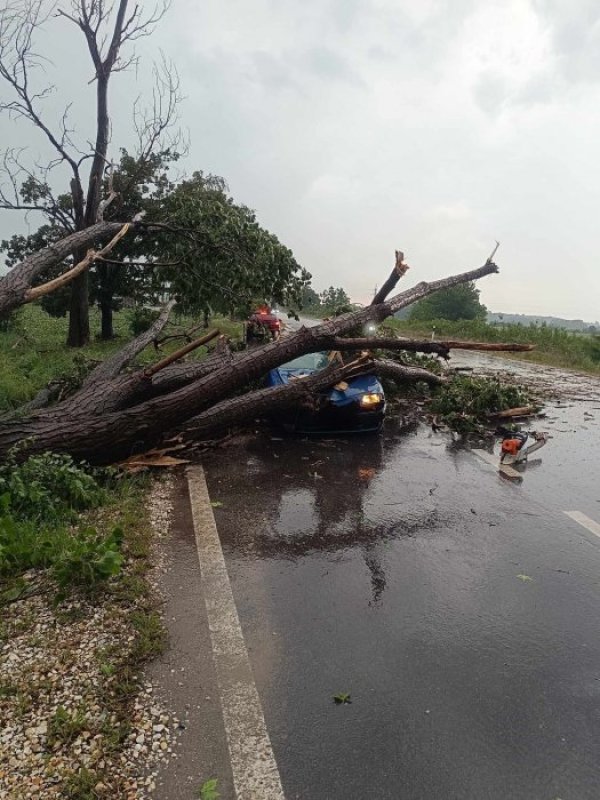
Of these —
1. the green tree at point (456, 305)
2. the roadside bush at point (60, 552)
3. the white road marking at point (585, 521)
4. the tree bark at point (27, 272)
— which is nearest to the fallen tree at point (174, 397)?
the tree bark at point (27, 272)

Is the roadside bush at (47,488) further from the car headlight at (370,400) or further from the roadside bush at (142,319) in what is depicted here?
the roadside bush at (142,319)

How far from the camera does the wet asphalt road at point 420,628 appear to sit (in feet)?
7.51

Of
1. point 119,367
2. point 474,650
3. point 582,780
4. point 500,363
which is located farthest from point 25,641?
point 500,363

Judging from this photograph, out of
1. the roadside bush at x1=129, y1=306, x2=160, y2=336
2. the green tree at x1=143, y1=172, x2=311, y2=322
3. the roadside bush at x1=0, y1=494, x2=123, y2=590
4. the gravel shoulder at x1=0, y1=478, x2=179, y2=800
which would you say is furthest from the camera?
the roadside bush at x1=129, y1=306, x2=160, y2=336

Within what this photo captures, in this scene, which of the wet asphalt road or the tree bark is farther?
the tree bark

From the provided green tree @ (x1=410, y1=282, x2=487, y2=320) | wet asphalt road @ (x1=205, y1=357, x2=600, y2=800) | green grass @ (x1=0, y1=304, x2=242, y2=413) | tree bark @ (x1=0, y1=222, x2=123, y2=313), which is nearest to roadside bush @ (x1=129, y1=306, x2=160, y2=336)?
green grass @ (x1=0, y1=304, x2=242, y2=413)

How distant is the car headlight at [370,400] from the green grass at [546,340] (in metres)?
10.2

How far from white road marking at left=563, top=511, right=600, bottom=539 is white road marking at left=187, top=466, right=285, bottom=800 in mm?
3327

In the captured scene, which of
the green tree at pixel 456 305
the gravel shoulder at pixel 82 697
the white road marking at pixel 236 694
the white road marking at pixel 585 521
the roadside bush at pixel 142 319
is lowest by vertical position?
the white road marking at pixel 236 694

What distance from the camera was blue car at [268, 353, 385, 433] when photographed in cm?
754

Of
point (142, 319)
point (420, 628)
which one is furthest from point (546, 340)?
point (420, 628)

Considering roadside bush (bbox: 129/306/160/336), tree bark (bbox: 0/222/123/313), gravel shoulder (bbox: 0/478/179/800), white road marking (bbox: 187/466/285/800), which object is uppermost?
tree bark (bbox: 0/222/123/313)

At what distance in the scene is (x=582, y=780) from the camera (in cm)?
223

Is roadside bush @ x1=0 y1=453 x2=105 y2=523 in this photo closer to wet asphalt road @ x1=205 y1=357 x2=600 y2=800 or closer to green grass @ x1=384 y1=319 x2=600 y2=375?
wet asphalt road @ x1=205 y1=357 x2=600 y2=800
